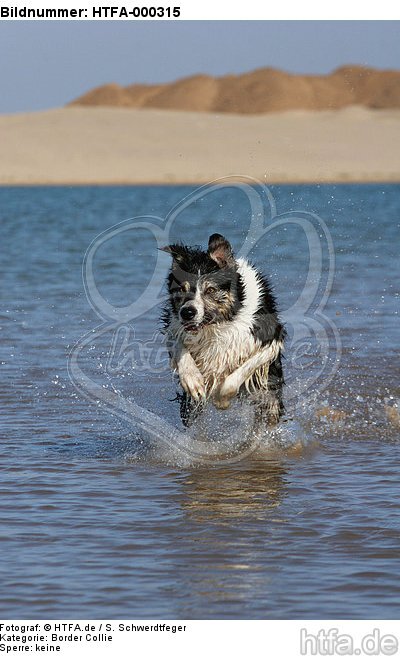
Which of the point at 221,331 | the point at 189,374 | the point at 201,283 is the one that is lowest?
the point at 189,374

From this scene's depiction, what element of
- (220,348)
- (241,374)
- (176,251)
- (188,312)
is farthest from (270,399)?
(176,251)

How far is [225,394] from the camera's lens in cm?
801

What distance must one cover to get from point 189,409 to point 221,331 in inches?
25.5

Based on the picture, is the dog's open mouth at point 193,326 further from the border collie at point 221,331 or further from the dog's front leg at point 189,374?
the dog's front leg at point 189,374

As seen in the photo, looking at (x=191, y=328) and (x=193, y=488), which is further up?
(x=191, y=328)

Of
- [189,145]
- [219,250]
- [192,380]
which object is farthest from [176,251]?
[189,145]

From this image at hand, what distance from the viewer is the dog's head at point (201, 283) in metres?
7.54

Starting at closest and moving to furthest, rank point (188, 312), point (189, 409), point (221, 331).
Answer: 1. point (188, 312)
2. point (221, 331)
3. point (189, 409)

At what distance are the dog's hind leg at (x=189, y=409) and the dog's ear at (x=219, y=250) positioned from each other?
1.03 metres

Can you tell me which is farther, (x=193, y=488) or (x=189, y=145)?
(x=189, y=145)

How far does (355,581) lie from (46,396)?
5.05 metres

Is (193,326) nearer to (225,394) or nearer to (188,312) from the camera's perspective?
(188,312)

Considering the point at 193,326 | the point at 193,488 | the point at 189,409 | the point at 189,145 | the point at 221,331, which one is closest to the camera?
the point at 193,488

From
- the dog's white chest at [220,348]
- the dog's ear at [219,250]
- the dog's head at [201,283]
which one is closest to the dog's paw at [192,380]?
the dog's white chest at [220,348]
